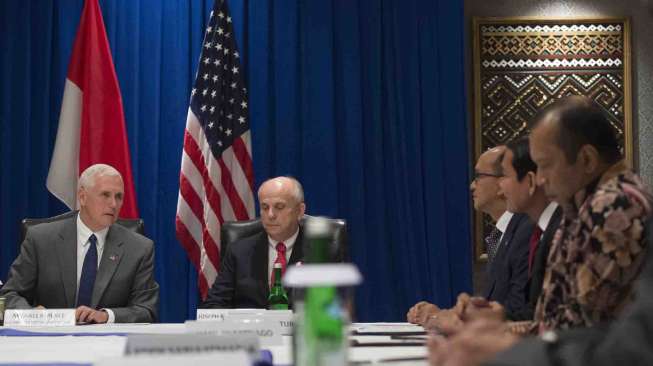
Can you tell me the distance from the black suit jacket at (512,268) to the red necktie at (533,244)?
4 centimetres

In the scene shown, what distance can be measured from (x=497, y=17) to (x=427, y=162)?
1.10 metres

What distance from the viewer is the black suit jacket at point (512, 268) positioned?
322 centimetres

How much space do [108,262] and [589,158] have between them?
8.17 ft

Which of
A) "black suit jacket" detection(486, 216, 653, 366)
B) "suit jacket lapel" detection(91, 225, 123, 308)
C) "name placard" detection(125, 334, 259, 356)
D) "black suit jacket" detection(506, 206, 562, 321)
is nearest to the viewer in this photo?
"black suit jacket" detection(486, 216, 653, 366)

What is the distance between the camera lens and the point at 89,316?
3.54 m

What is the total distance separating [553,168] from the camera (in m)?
2.39

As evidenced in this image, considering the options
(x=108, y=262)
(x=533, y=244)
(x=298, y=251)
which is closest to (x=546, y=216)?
(x=533, y=244)

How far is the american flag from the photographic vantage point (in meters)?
5.66

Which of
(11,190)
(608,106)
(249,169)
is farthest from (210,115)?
(608,106)

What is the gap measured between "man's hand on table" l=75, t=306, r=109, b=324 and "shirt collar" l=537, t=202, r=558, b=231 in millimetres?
1765

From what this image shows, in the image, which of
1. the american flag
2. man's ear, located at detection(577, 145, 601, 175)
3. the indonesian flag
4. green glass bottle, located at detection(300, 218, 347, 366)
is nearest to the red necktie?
man's ear, located at detection(577, 145, 601, 175)

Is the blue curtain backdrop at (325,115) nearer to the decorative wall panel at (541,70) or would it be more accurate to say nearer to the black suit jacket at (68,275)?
the decorative wall panel at (541,70)

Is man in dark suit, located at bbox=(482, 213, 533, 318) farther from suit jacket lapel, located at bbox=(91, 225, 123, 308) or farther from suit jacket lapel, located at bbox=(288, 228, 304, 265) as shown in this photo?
suit jacket lapel, located at bbox=(91, 225, 123, 308)

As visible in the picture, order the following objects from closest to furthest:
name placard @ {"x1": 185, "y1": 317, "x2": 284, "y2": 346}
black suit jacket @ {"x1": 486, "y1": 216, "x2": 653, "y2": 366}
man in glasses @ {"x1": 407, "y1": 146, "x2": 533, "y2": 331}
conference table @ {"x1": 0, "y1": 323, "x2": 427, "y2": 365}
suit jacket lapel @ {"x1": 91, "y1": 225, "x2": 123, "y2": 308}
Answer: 1. black suit jacket @ {"x1": 486, "y1": 216, "x2": 653, "y2": 366}
2. conference table @ {"x1": 0, "y1": 323, "x2": 427, "y2": 365}
3. name placard @ {"x1": 185, "y1": 317, "x2": 284, "y2": 346}
4. man in glasses @ {"x1": 407, "y1": 146, "x2": 533, "y2": 331}
5. suit jacket lapel @ {"x1": 91, "y1": 225, "x2": 123, "y2": 308}
